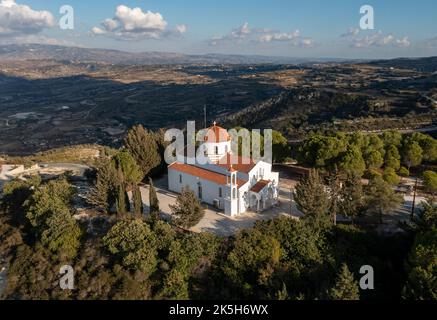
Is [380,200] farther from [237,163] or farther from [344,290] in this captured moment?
[237,163]

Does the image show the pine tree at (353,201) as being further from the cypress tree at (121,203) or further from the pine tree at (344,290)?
the cypress tree at (121,203)

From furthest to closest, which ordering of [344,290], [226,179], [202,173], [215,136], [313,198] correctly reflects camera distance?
1. [215,136]
2. [202,173]
3. [226,179]
4. [313,198]
5. [344,290]

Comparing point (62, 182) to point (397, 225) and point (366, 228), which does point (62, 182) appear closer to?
point (366, 228)

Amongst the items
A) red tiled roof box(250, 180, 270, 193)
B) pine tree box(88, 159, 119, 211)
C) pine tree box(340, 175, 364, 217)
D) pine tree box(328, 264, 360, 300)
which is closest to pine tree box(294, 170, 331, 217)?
pine tree box(340, 175, 364, 217)

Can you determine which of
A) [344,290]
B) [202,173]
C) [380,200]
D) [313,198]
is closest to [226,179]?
[202,173]

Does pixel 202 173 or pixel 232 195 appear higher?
pixel 202 173

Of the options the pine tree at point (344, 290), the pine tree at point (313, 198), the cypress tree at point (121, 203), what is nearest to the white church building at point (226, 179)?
the pine tree at point (313, 198)

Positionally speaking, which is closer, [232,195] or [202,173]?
[232,195]
